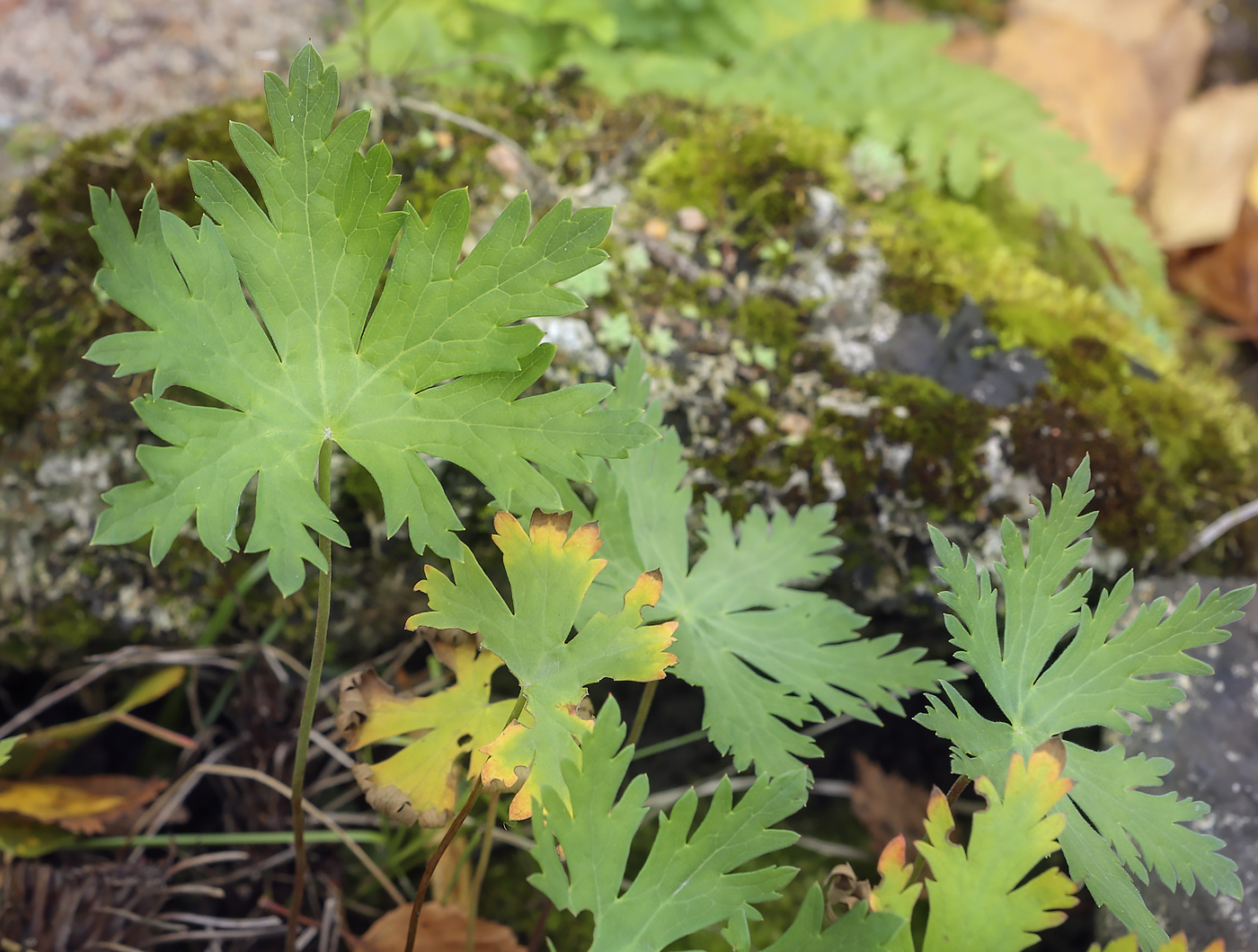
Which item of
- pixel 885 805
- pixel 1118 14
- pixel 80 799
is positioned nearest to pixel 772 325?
pixel 885 805

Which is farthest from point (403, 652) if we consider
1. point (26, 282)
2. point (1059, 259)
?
point (1059, 259)

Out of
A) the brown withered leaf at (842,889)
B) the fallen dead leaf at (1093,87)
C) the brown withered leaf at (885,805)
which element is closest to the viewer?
the brown withered leaf at (842,889)

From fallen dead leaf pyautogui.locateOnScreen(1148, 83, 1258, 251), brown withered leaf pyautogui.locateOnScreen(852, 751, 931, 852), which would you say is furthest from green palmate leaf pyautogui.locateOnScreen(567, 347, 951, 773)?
fallen dead leaf pyautogui.locateOnScreen(1148, 83, 1258, 251)

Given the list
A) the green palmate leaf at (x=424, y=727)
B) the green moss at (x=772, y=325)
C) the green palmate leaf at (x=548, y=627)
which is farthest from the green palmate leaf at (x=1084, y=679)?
the green moss at (x=772, y=325)

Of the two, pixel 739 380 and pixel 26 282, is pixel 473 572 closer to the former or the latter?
pixel 739 380

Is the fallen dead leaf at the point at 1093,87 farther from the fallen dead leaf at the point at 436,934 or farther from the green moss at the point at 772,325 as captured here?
the fallen dead leaf at the point at 436,934
